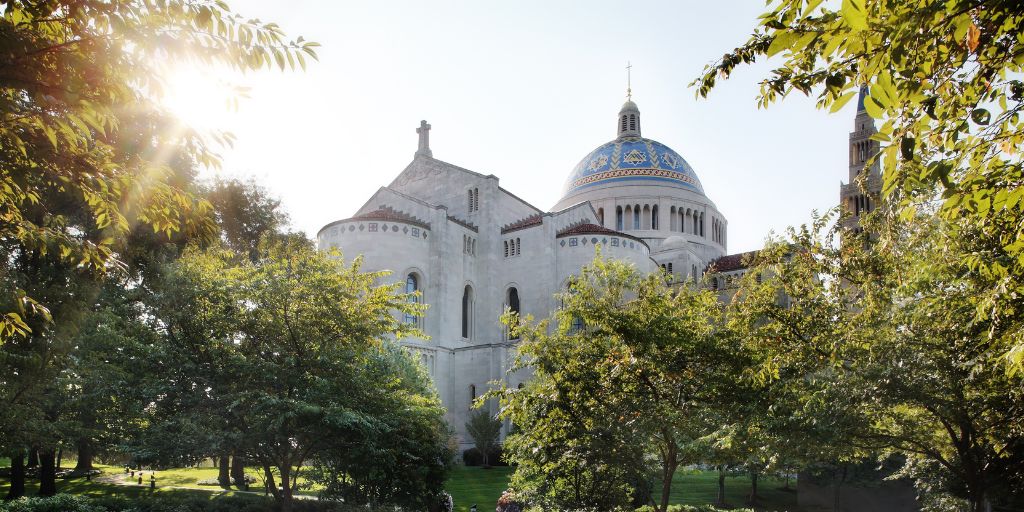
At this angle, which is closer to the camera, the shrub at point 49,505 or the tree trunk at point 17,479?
the shrub at point 49,505

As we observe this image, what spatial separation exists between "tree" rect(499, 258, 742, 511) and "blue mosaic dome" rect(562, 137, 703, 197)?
56.4 m

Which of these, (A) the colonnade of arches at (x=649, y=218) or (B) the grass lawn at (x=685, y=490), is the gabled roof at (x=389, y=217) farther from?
(A) the colonnade of arches at (x=649, y=218)

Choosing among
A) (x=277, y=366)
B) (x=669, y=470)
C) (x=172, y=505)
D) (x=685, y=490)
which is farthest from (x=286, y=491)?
(x=685, y=490)

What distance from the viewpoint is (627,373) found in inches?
572

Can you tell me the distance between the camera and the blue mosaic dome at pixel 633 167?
233ft

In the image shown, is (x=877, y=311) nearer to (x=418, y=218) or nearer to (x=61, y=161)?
(x=61, y=161)

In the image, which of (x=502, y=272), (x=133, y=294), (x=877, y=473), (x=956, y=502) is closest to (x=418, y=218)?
(x=502, y=272)

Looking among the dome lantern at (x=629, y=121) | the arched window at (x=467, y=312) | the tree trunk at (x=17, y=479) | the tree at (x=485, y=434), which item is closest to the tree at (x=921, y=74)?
the tree trunk at (x=17, y=479)

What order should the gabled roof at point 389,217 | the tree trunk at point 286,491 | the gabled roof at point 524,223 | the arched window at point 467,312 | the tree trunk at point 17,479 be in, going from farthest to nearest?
1. the gabled roof at point 524,223
2. the arched window at point 467,312
3. the gabled roof at point 389,217
4. the tree trunk at point 17,479
5. the tree trunk at point 286,491

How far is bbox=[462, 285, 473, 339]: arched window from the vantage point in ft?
163

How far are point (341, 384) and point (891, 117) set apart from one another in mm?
14265

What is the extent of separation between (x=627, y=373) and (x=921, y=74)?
1040cm

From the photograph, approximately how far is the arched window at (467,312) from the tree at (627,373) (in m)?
33.7

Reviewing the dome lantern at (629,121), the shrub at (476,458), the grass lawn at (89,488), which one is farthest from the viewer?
the dome lantern at (629,121)
